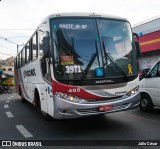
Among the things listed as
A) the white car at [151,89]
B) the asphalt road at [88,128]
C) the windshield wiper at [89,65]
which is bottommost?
the asphalt road at [88,128]

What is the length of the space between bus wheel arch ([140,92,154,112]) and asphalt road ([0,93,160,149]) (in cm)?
35

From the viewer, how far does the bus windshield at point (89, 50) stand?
6.92 m

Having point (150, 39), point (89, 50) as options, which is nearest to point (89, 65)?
point (89, 50)

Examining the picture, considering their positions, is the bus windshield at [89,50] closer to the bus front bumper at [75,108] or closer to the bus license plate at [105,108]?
the bus front bumper at [75,108]

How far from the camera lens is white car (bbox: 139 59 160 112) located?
9.60 m

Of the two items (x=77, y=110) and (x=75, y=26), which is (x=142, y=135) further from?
(x=75, y=26)

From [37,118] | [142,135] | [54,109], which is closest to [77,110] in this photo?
[54,109]

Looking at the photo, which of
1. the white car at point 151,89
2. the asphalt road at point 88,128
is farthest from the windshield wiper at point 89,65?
the white car at point 151,89

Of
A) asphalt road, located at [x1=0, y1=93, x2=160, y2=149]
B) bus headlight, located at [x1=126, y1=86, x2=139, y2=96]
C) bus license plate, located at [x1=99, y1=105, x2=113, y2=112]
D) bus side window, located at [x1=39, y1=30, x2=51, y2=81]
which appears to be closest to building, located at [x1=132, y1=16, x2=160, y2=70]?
asphalt road, located at [x1=0, y1=93, x2=160, y2=149]

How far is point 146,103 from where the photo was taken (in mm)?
10367

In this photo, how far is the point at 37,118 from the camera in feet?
32.7

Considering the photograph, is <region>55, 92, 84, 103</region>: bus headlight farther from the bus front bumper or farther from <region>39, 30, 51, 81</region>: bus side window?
<region>39, 30, 51, 81</region>: bus side window

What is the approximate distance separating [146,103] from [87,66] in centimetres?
428

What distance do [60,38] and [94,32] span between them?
0.92 metres
